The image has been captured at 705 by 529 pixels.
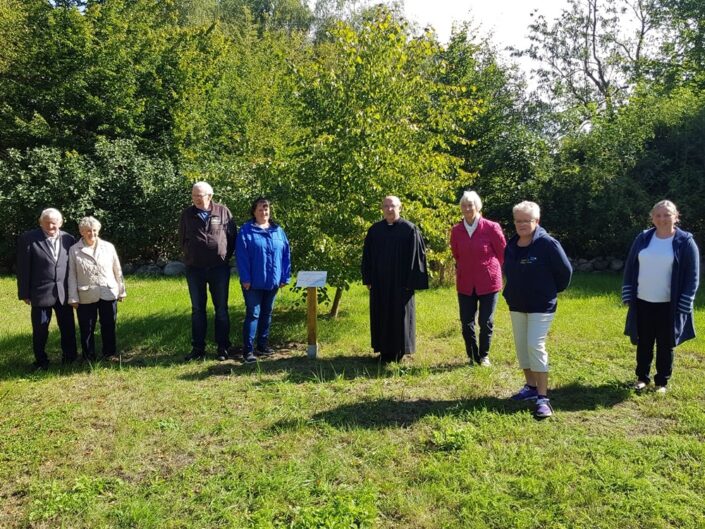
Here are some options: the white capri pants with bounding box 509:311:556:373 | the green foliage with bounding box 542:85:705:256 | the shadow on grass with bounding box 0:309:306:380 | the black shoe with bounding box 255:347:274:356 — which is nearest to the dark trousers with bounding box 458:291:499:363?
the white capri pants with bounding box 509:311:556:373

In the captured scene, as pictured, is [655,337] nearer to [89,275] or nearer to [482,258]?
[482,258]

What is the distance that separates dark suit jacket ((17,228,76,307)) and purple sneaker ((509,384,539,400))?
482cm

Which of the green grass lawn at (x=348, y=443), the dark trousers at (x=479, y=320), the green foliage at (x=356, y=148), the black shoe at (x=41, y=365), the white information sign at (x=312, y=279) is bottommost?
the green grass lawn at (x=348, y=443)

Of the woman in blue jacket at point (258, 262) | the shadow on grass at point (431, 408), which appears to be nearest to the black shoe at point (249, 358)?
the woman in blue jacket at point (258, 262)

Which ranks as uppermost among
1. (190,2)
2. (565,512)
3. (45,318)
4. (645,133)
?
(190,2)

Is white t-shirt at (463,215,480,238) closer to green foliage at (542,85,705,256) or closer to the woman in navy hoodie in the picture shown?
the woman in navy hoodie

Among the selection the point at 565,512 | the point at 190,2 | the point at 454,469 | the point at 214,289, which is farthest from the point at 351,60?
the point at 190,2

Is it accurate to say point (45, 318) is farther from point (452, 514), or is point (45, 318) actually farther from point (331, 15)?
point (331, 15)

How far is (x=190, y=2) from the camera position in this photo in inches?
1096

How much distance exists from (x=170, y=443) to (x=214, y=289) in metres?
2.31

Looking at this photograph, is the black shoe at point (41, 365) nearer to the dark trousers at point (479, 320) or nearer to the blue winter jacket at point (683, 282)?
the dark trousers at point (479, 320)

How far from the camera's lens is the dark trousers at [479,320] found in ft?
18.8

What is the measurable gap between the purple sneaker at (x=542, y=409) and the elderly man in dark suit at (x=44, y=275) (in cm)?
497

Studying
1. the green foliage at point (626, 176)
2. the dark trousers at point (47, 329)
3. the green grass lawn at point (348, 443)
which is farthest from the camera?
the green foliage at point (626, 176)
